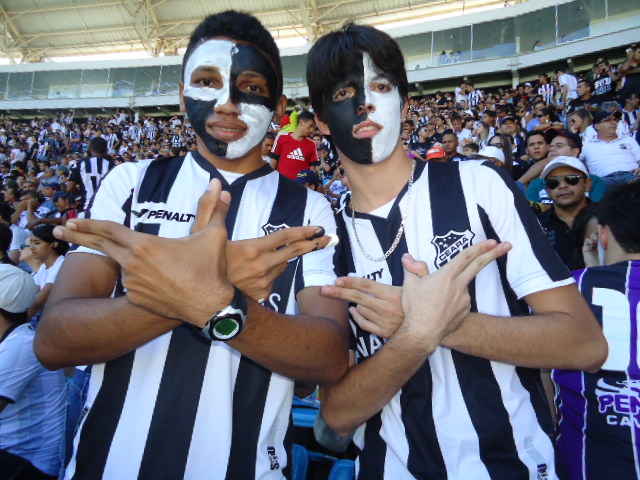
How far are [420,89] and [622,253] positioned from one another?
22.7 m

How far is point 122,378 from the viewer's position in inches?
60.4

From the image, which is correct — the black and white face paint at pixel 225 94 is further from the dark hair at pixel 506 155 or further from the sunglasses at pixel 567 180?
the dark hair at pixel 506 155

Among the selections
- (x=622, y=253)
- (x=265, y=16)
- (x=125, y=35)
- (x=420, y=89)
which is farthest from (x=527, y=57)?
(x=125, y=35)

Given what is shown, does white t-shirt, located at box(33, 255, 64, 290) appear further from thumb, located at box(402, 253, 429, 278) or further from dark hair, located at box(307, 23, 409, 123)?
thumb, located at box(402, 253, 429, 278)

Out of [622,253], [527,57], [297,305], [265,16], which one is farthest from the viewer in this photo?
[265,16]

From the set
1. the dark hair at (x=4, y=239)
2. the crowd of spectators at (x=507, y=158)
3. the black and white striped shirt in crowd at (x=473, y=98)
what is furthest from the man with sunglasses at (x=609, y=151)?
the black and white striped shirt in crowd at (x=473, y=98)

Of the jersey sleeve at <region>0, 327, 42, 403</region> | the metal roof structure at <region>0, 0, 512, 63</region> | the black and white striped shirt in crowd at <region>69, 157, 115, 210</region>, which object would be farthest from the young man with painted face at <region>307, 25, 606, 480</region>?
the metal roof structure at <region>0, 0, 512, 63</region>

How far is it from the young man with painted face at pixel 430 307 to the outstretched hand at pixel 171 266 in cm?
46

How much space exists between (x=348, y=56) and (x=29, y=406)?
2995 mm

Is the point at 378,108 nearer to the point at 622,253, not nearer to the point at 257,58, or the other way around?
the point at 257,58

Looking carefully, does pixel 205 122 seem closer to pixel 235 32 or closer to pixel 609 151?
pixel 235 32

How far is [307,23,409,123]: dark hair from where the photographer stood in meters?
1.96

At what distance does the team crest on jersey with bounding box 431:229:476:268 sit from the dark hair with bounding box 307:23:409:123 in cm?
73

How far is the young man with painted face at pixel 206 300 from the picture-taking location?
3.67ft
